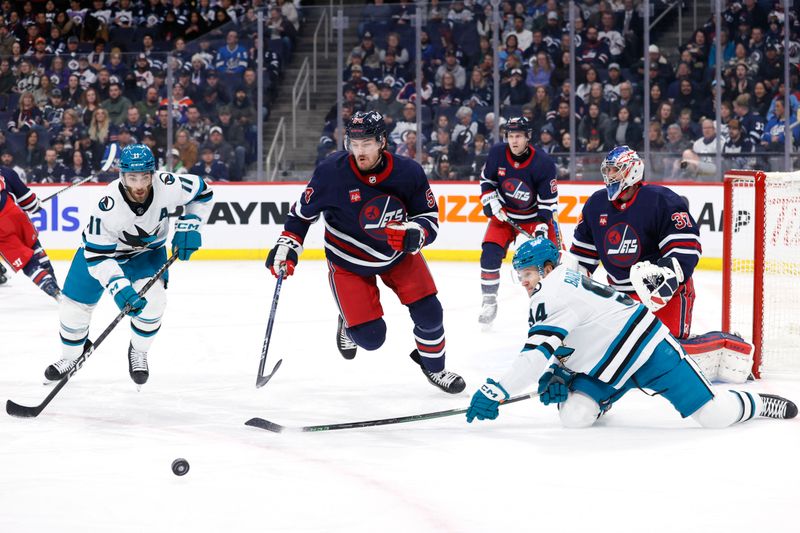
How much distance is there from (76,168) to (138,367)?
17.6 feet

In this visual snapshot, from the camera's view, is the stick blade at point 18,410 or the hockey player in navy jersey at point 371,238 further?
the hockey player in navy jersey at point 371,238

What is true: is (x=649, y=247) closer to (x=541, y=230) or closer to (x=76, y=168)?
(x=541, y=230)

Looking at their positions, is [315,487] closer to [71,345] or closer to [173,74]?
[71,345]

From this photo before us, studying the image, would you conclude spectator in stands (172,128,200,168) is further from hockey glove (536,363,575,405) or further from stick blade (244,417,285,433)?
hockey glove (536,363,575,405)

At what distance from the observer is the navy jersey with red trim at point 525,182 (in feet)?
19.7

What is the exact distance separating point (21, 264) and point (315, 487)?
3.79 metres

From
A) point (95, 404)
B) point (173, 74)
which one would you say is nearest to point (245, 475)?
point (95, 404)

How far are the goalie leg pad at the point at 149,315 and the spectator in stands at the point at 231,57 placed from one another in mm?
5462

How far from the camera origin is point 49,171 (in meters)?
9.50

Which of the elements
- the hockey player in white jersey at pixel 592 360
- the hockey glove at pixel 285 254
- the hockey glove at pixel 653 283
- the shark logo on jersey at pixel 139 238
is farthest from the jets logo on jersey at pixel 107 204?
the hockey glove at pixel 653 283

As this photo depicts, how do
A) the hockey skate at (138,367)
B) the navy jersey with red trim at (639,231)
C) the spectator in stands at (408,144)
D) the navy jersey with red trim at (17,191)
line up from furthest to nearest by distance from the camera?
the spectator in stands at (408,144)
the navy jersey with red trim at (17,191)
the hockey skate at (138,367)
the navy jersey with red trim at (639,231)

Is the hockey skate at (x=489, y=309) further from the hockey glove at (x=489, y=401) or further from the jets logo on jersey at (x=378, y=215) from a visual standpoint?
the hockey glove at (x=489, y=401)

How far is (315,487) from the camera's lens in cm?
317

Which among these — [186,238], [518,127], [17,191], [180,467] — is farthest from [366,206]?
[17,191]
